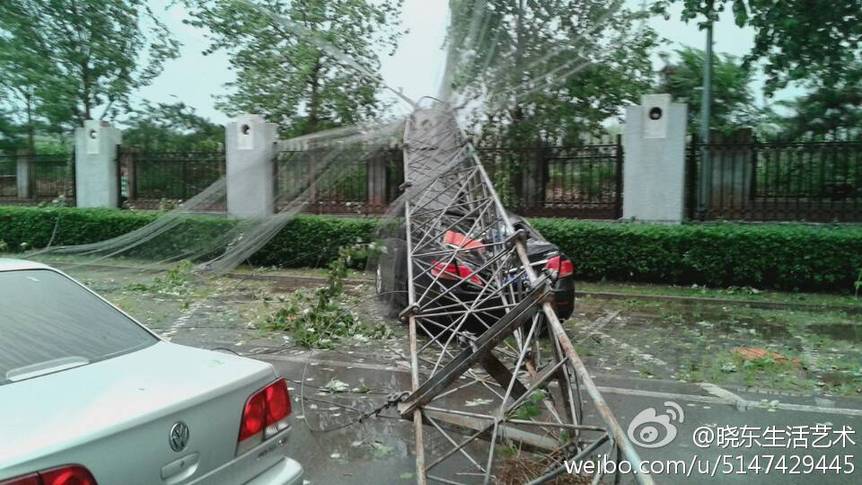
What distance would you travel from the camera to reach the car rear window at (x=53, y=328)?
2.73m

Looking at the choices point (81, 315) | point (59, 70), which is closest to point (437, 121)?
point (81, 315)

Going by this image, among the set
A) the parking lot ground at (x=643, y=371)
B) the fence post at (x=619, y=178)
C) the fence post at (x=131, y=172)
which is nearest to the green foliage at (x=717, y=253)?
the parking lot ground at (x=643, y=371)

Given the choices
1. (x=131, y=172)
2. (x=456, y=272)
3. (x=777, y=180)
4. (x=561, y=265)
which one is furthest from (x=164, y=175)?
(x=777, y=180)

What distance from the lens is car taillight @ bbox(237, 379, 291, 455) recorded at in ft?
9.16

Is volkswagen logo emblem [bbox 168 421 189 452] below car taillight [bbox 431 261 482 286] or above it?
below

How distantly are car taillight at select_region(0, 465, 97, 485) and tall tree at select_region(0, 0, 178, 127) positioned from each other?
18520 mm

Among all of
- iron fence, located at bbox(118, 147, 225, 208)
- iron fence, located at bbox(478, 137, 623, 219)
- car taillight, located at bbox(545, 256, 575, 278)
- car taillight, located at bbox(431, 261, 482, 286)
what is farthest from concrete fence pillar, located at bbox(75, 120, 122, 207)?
car taillight, located at bbox(545, 256, 575, 278)

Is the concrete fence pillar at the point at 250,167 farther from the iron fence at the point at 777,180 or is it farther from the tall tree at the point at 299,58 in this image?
the iron fence at the point at 777,180

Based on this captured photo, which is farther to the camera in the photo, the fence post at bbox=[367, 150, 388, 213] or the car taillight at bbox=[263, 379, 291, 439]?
the fence post at bbox=[367, 150, 388, 213]

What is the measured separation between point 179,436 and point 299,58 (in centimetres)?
1406

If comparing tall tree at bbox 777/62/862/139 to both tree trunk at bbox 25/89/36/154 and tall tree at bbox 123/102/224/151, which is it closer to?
tall tree at bbox 123/102/224/151

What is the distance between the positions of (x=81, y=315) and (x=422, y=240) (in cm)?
360

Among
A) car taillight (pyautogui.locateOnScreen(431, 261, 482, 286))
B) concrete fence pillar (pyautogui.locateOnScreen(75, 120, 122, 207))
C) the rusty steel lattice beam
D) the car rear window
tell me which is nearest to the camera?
the car rear window

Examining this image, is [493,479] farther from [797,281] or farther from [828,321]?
[797,281]
